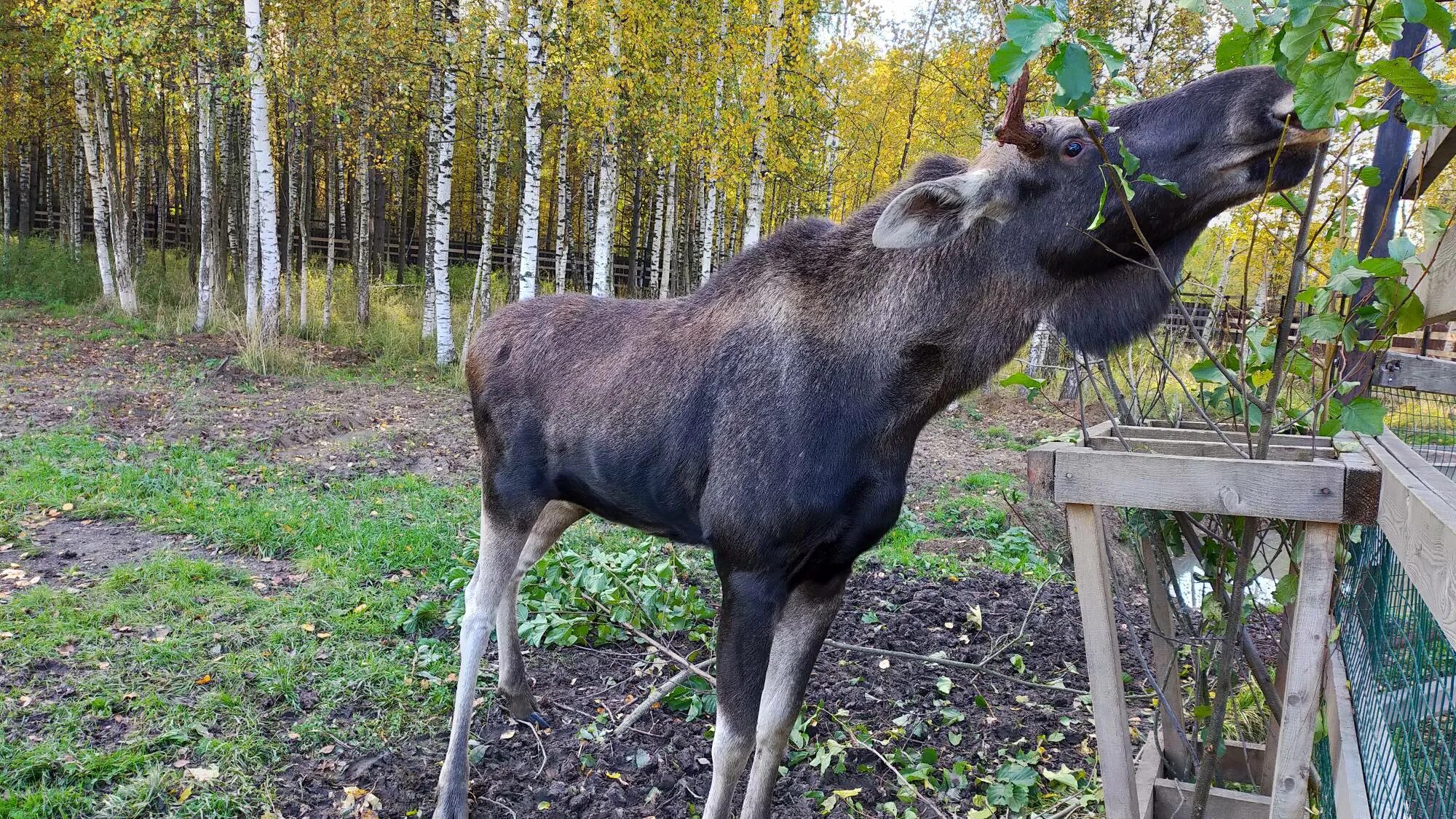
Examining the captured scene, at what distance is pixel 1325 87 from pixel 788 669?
2.37 m

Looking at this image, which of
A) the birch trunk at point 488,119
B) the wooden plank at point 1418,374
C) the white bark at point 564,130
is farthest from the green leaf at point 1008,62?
the birch trunk at point 488,119

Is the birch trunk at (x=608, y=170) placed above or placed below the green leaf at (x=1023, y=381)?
above

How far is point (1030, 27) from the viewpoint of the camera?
1808 millimetres

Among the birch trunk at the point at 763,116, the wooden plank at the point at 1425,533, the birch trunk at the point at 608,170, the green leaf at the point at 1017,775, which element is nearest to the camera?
A: the wooden plank at the point at 1425,533

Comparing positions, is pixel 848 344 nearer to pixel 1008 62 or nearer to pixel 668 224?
pixel 1008 62

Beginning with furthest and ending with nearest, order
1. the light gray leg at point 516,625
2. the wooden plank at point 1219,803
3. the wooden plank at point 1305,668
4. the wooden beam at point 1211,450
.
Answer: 1. the light gray leg at point 516,625
2. the wooden plank at point 1219,803
3. the wooden beam at point 1211,450
4. the wooden plank at point 1305,668

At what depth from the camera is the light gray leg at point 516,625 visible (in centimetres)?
416

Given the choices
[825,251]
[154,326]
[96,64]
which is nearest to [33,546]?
[825,251]

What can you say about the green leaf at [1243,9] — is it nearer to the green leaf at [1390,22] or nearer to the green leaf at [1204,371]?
the green leaf at [1390,22]

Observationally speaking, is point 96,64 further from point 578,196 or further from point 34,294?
point 578,196

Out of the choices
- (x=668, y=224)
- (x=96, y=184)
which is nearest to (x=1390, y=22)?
(x=668, y=224)

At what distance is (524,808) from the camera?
11.7ft

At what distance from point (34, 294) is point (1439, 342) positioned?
24.3 m

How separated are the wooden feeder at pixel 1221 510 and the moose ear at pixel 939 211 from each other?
2.46ft
